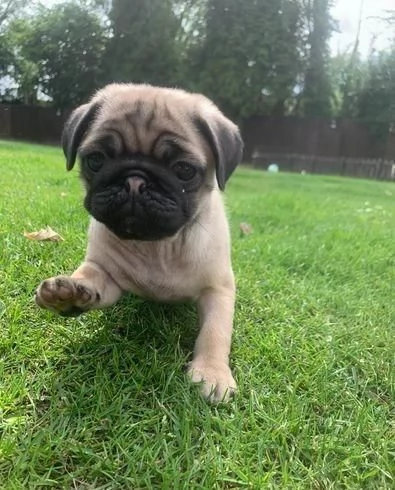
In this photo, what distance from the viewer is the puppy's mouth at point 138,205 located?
2461 mm

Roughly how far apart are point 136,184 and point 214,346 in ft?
2.41

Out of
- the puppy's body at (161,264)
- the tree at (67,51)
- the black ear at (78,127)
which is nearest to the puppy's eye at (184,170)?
the puppy's body at (161,264)

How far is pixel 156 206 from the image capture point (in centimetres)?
250

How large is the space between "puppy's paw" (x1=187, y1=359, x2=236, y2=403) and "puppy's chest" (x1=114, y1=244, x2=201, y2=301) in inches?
20.4

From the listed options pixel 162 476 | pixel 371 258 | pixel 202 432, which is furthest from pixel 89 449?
pixel 371 258

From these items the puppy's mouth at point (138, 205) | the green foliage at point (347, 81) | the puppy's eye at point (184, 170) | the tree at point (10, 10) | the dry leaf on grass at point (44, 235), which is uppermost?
the tree at point (10, 10)

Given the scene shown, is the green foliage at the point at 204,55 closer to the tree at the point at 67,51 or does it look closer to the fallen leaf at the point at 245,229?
the tree at the point at 67,51

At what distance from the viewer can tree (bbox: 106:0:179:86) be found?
3194cm

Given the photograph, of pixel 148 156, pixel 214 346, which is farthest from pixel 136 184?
pixel 214 346

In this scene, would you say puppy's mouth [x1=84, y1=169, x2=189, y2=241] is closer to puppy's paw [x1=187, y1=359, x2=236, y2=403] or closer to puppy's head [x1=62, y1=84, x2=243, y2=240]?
puppy's head [x1=62, y1=84, x2=243, y2=240]

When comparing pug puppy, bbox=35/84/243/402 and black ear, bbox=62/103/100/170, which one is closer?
pug puppy, bbox=35/84/243/402

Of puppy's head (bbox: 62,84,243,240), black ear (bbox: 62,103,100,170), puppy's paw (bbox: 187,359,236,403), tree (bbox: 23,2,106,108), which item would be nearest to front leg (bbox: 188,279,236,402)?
puppy's paw (bbox: 187,359,236,403)

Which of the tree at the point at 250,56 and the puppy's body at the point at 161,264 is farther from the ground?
the tree at the point at 250,56

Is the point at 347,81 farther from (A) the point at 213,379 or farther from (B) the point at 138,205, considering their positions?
(A) the point at 213,379
